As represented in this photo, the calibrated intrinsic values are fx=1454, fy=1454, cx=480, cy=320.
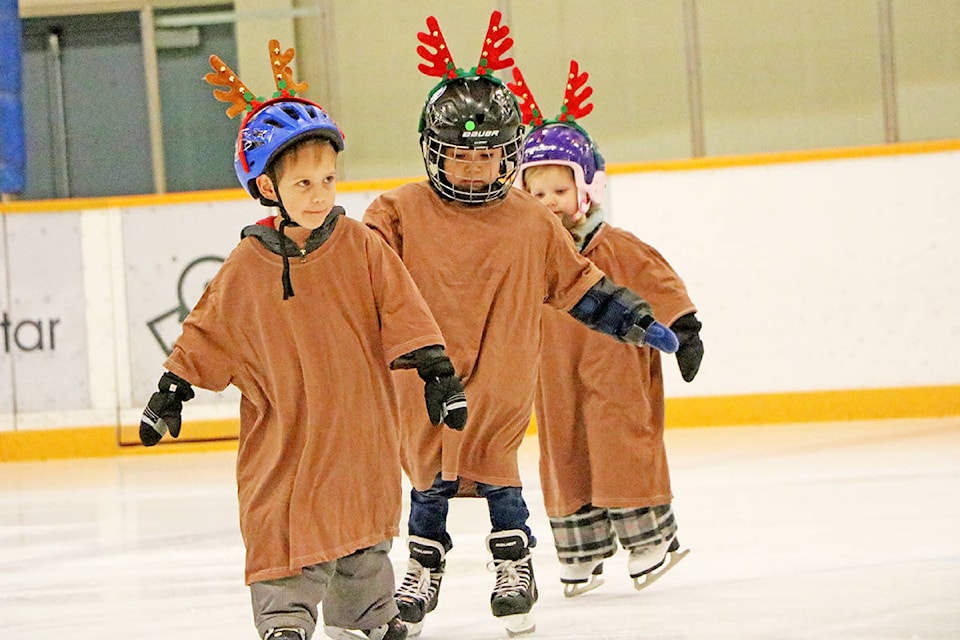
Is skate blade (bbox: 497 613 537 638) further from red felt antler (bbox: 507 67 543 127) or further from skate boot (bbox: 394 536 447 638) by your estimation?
red felt antler (bbox: 507 67 543 127)

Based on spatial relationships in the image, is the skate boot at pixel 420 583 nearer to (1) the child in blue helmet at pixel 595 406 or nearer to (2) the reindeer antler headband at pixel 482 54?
(1) the child in blue helmet at pixel 595 406

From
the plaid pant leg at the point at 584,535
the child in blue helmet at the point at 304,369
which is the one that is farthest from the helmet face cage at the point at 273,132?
the plaid pant leg at the point at 584,535

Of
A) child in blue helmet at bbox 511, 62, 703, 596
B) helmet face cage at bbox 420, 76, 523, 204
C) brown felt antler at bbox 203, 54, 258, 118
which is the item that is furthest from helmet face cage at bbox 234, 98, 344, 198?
child in blue helmet at bbox 511, 62, 703, 596

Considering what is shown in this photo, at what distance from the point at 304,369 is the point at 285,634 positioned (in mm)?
551

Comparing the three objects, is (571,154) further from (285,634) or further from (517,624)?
(285,634)

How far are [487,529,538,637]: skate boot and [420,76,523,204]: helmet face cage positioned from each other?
846mm

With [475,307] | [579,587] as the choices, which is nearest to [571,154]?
[475,307]

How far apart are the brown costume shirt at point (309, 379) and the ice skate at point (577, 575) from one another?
1.01 metres

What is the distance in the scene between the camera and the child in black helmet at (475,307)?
356 centimetres

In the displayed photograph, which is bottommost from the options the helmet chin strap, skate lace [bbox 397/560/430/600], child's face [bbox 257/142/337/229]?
skate lace [bbox 397/560/430/600]

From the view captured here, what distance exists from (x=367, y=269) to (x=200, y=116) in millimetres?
7539

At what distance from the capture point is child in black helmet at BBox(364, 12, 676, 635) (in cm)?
356

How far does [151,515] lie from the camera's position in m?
6.26

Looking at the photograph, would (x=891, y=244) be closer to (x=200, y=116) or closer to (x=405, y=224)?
(x=200, y=116)
